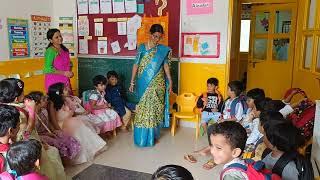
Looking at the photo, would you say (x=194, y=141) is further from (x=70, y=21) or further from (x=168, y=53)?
(x=70, y=21)

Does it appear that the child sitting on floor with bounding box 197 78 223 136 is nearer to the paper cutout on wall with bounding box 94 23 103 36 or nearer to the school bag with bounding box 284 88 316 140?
the school bag with bounding box 284 88 316 140

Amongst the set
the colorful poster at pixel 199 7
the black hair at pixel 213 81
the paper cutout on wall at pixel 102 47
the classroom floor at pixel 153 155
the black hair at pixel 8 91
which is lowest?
the classroom floor at pixel 153 155

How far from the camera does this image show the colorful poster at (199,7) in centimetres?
410

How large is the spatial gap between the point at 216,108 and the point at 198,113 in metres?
0.25

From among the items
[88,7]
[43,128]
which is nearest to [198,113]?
[43,128]

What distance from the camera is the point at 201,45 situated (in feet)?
13.8

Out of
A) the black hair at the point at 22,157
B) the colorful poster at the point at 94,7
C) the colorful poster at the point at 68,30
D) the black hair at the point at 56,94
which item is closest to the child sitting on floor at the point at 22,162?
the black hair at the point at 22,157

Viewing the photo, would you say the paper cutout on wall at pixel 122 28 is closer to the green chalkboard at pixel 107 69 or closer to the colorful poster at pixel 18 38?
the green chalkboard at pixel 107 69

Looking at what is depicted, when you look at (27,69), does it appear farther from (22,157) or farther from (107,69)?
(22,157)

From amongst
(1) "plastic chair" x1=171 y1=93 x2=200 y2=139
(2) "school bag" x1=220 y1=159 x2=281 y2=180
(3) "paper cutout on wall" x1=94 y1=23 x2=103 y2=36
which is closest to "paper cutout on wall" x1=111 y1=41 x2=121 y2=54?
(3) "paper cutout on wall" x1=94 y1=23 x2=103 y2=36

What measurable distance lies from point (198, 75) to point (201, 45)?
42 centimetres

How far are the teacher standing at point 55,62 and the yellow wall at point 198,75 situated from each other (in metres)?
1.63

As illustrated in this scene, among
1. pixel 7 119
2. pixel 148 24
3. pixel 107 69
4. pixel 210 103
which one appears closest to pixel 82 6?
pixel 107 69

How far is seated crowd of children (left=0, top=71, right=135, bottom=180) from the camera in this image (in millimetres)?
1565
